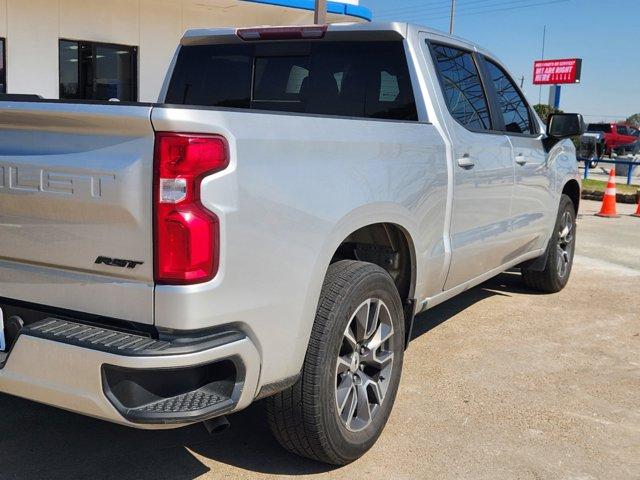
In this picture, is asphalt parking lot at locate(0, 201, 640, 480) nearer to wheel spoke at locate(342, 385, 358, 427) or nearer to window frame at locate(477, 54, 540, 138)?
wheel spoke at locate(342, 385, 358, 427)

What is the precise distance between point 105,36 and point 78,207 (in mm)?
12600

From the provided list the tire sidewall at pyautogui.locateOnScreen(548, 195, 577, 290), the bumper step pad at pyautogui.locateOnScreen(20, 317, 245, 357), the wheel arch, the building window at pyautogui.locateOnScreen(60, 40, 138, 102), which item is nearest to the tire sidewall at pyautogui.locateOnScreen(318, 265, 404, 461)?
the bumper step pad at pyautogui.locateOnScreen(20, 317, 245, 357)

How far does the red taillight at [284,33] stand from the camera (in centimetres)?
432

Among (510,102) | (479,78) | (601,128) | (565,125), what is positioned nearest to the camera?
(479,78)

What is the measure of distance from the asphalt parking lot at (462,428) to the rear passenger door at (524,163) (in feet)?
2.46

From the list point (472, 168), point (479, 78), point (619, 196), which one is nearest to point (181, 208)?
point (472, 168)

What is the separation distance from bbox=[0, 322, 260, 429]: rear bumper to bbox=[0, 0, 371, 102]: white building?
1157cm

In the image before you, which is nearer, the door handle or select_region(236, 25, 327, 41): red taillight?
the door handle

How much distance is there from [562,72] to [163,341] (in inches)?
1702

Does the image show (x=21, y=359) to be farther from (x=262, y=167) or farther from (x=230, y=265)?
(x=262, y=167)

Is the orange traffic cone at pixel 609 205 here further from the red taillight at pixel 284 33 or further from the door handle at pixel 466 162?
the red taillight at pixel 284 33

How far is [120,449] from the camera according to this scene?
3.35 m

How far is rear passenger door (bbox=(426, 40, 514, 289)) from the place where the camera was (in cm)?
416

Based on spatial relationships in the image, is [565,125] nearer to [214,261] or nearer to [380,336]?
[380,336]
